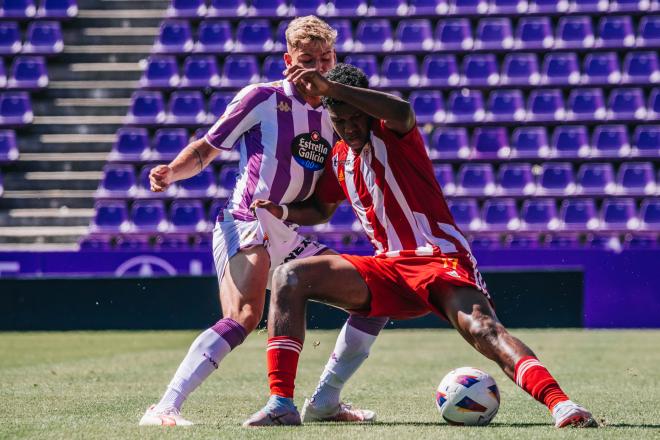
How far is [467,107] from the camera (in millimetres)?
18547

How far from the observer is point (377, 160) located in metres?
5.45

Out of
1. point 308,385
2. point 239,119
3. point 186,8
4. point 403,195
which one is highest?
point 186,8

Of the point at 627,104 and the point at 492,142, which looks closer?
the point at 492,142

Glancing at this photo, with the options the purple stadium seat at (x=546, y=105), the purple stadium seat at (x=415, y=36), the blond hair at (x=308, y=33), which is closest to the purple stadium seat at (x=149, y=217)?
the purple stadium seat at (x=415, y=36)

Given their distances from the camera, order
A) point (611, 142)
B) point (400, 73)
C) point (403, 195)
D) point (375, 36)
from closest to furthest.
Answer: point (403, 195) → point (611, 142) → point (400, 73) → point (375, 36)

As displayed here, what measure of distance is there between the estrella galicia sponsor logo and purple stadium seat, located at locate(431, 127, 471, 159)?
11988mm

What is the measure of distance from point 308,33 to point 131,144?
13.3 meters

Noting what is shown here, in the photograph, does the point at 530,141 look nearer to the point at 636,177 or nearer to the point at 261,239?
the point at 636,177

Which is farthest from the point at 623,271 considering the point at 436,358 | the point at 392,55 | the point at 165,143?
the point at 165,143

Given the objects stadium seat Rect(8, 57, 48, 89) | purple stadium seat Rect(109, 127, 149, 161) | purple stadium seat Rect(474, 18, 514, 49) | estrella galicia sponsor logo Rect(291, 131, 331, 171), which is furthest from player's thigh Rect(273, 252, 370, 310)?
stadium seat Rect(8, 57, 48, 89)

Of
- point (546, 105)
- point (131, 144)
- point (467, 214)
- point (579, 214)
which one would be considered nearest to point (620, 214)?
point (579, 214)

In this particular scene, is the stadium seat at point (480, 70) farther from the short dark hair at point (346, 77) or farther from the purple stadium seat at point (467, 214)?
the short dark hair at point (346, 77)

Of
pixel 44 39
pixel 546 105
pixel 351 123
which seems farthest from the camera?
pixel 44 39

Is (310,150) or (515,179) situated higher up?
(310,150)
